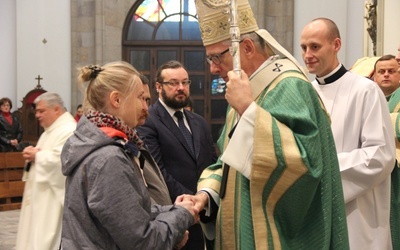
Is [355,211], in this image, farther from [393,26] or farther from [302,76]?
[393,26]

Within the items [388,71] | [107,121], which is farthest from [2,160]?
[107,121]

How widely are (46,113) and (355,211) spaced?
123 inches

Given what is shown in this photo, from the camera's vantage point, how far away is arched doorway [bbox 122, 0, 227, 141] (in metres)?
16.2

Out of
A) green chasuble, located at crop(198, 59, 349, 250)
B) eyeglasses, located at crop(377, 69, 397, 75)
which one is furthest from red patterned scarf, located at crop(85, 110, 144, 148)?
eyeglasses, located at crop(377, 69, 397, 75)

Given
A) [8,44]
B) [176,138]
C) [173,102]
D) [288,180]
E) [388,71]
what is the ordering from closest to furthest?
[288,180] < [176,138] < [173,102] < [388,71] < [8,44]

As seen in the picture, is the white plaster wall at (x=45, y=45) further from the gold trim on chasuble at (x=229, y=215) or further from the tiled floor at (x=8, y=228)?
the gold trim on chasuble at (x=229, y=215)

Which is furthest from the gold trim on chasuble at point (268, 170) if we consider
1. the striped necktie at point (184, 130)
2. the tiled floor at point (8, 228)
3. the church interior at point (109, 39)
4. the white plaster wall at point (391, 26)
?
the church interior at point (109, 39)

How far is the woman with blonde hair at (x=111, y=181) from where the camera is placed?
2514 millimetres

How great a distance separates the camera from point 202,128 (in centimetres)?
501

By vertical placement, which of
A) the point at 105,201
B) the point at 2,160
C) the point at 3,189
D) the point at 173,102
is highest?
the point at 173,102

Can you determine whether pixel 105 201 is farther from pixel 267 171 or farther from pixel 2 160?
pixel 2 160

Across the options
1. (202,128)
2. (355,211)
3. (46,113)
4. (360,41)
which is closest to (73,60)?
(360,41)

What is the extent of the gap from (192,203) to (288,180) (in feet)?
1.41

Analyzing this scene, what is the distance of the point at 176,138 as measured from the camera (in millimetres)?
4715
